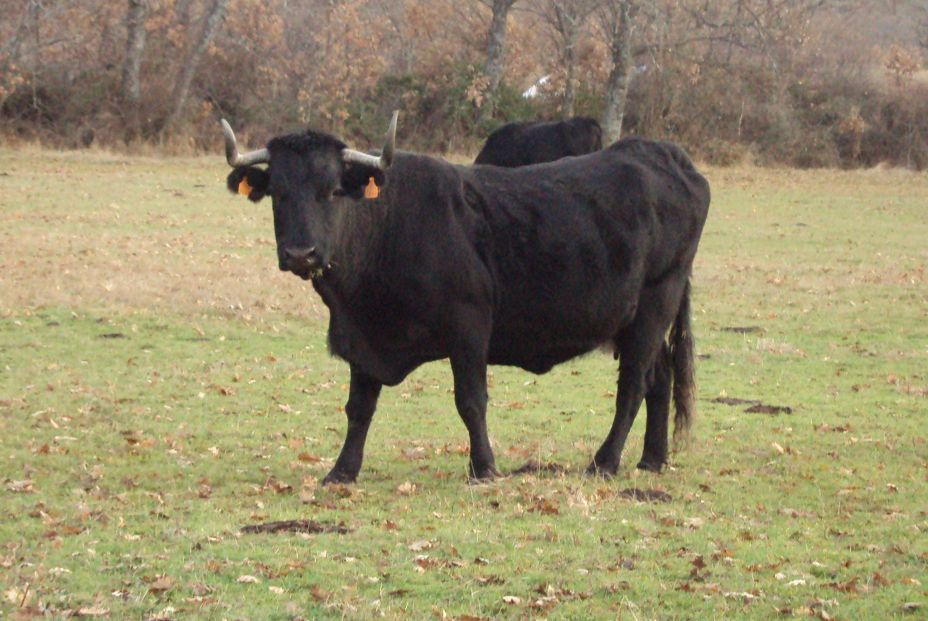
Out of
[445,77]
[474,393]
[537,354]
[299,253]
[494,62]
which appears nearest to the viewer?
[299,253]

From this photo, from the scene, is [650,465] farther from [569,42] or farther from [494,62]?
[494,62]

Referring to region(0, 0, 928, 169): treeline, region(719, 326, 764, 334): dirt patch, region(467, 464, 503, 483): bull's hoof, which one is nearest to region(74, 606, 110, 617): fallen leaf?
region(467, 464, 503, 483): bull's hoof

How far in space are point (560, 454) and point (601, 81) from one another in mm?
37375

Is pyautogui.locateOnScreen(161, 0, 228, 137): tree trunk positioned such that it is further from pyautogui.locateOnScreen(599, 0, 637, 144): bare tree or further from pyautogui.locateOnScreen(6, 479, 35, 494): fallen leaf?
pyautogui.locateOnScreen(6, 479, 35, 494): fallen leaf

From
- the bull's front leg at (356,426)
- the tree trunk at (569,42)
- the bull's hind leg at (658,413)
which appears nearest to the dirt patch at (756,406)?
the bull's hind leg at (658,413)

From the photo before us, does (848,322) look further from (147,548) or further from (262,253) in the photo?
(147,548)

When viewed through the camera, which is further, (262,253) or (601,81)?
(601,81)

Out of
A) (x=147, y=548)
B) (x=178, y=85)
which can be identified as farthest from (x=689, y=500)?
(x=178, y=85)

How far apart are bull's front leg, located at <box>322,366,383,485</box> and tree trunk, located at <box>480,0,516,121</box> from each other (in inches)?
1305

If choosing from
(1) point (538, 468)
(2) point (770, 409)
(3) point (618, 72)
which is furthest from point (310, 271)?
(3) point (618, 72)

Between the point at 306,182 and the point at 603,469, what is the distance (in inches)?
114

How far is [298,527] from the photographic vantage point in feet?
26.1

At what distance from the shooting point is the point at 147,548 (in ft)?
24.5

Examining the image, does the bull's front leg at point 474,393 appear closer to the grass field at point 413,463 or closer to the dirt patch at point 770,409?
the grass field at point 413,463
